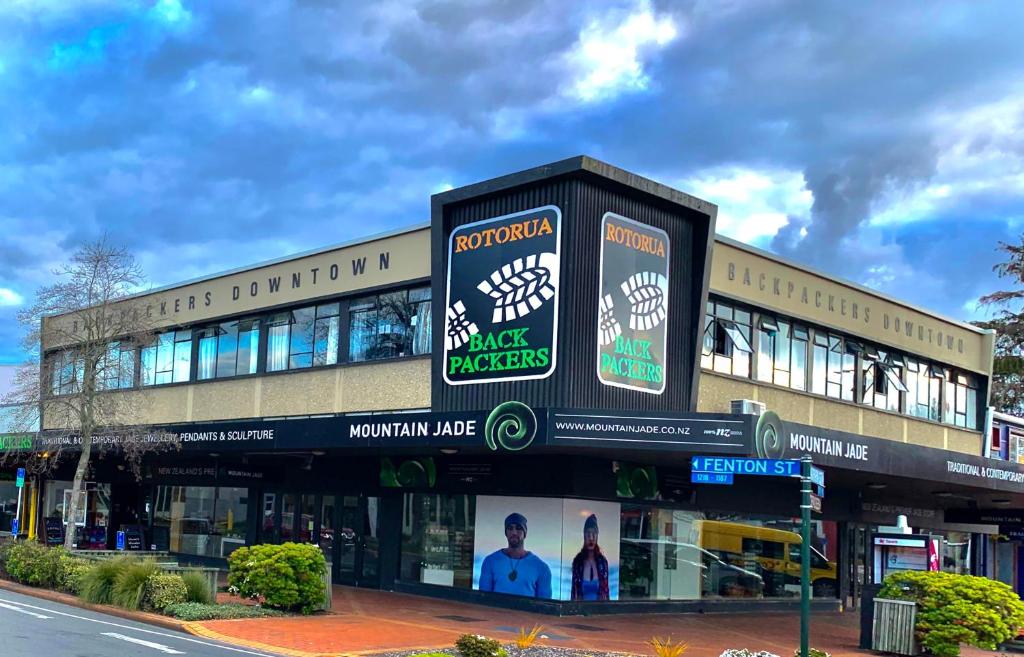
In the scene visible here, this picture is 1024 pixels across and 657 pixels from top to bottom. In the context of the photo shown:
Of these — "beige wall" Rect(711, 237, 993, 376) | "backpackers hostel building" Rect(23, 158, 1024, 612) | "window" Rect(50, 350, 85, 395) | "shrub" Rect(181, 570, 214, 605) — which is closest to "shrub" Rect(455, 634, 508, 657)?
"backpackers hostel building" Rect(23, 158, 1024, 612)

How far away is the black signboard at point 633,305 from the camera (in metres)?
21.7

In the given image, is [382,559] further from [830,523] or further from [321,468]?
[830,523]

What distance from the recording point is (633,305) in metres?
22.3

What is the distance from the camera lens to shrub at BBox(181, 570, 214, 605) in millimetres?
19438

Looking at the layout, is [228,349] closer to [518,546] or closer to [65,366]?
[65,366]

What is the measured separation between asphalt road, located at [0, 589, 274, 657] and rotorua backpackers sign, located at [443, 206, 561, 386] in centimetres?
809

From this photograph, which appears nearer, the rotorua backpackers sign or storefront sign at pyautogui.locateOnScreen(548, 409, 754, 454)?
storefront sign at pyautogui.locateOnScreen(548, 409, 754, 454)

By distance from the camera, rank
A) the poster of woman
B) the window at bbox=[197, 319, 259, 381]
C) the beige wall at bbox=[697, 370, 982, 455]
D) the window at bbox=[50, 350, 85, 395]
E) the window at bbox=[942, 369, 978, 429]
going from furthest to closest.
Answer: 1. the window at bbox=[942, 369, 978, 429]
2. the window at bbox=[197, 319, 259, 381]
3. the window at bbox=[50, 350, 85, 395]
4. the beige wall at bbox=[697, 370, 982, 455]
5. the poster of woman

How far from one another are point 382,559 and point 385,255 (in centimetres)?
715

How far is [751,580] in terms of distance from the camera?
85.6 feet

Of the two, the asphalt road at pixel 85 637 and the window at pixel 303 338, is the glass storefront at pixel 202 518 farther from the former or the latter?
the asphalt road at pixel 85 637

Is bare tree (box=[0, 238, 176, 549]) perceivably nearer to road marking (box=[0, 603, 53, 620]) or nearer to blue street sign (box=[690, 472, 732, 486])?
road marking (box=[0, 603, 53, 620])

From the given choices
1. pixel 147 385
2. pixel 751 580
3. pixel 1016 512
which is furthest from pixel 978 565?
pixel 147 385

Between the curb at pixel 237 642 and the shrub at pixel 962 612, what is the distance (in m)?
9.64
